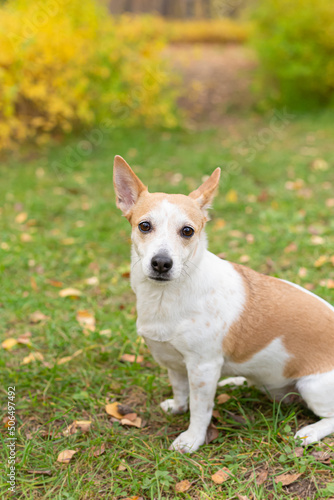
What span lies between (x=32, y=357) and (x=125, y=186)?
1672 mm

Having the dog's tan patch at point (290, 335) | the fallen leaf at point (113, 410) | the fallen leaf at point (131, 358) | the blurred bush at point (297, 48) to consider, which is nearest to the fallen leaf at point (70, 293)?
the fallen leaf at point (131, 358)

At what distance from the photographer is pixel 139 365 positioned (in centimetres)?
350

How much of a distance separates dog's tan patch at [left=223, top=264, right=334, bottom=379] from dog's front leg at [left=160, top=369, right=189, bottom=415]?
48 cm

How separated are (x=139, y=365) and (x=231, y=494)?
1292 mm

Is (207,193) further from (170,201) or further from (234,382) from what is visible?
(234,382)

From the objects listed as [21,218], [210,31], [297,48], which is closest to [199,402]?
[21,218]

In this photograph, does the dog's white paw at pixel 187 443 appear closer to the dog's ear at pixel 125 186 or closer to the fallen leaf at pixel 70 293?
the dog's ear at pixel 125 186

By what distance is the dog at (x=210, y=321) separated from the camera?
8.43 feet

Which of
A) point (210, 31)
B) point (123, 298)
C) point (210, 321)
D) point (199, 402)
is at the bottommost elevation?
point (123, 298)

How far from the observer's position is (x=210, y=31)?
1555 centimetres

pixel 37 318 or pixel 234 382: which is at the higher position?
pixel 234 382

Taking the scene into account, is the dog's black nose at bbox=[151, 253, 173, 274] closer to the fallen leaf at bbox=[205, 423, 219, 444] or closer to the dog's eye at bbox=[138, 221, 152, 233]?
the dog's eye at bbox=[138, 221, 152, 233]

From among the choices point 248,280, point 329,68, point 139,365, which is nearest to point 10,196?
point 139,365

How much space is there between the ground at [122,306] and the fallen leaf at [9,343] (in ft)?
0.05
